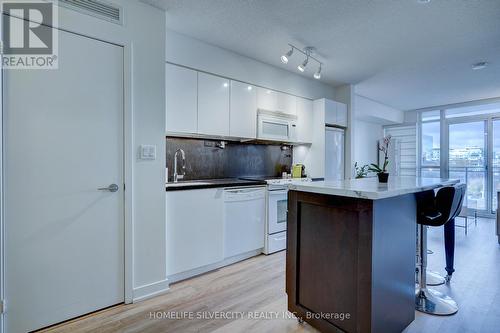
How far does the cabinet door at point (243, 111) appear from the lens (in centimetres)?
316

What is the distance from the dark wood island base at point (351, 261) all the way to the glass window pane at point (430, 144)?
17.2ft

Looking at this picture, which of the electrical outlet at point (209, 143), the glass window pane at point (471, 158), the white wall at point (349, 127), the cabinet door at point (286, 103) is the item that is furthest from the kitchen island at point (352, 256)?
the glass window pane at point (471, 158)

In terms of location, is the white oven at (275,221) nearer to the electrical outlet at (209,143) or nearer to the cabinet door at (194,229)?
the cabinet door at (194,229)

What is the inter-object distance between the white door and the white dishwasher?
113cm

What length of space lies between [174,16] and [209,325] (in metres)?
2.65

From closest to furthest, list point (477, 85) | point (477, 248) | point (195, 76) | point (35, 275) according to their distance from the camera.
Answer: point (35, 275) → point (195, 76) → point (477, 248) → point (477, 85)

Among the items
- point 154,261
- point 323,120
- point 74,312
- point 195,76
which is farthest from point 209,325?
point 323,120

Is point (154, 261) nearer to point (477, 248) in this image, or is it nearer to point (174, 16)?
point (174, 16)

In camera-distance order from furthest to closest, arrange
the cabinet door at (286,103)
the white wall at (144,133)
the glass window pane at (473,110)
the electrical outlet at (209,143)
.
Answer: the glass window pane at (473,110) < the cabinet door at (286,103) < the electrical outlet at (209,143) < the white wall at (144,133)

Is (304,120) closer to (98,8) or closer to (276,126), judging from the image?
(276,126)

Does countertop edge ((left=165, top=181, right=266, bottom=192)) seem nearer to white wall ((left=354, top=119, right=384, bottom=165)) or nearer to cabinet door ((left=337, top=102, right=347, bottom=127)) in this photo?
cabinet door ((left=337, top=102, right=347, bottom=127))

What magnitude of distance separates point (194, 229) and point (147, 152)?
3.02ft

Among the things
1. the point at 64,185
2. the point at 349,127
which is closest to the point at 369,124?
the point at 349,127

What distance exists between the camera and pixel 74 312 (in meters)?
1.90
